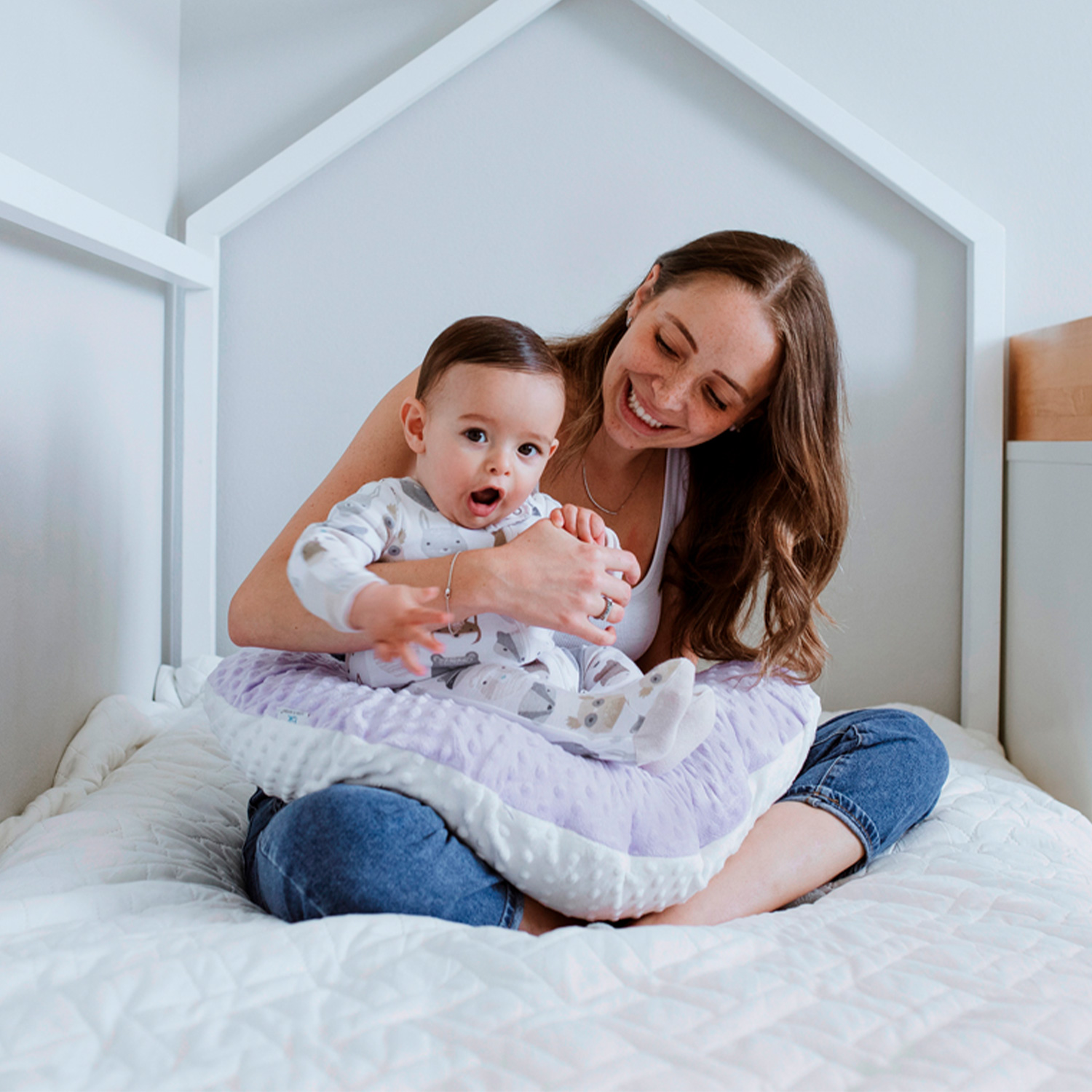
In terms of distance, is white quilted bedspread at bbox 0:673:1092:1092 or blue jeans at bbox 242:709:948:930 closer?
white quilted bedspread at bbox 0:673:1092:1092

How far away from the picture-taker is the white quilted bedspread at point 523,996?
0.49 meters

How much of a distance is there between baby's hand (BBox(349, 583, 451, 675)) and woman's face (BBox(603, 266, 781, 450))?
493mm

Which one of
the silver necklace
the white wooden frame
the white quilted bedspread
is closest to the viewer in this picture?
the white quilted bedspread

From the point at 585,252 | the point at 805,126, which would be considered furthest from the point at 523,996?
the point at 805,126

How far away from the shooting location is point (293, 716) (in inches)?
31.6

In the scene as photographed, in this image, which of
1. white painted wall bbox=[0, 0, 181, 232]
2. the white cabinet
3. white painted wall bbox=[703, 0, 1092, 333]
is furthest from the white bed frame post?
the white cabinet

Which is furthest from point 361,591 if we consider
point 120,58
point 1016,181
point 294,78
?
point 1016,181

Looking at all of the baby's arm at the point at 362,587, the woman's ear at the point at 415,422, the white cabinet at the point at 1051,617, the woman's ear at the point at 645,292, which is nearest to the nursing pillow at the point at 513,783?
the baby's arm at the point at 362,587

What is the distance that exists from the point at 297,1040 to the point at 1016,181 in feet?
5.43

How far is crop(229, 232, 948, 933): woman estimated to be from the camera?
0.71 metres

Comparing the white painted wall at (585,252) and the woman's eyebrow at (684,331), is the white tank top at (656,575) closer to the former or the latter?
A: the woman's eyebrow at (684,331)

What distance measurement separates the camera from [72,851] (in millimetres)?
840

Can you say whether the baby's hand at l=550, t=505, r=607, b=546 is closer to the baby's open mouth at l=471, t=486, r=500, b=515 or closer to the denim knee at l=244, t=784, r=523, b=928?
the baby's open mouth at l=471, t=486, r=500, b=515

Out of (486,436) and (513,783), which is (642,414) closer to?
(486,436)
